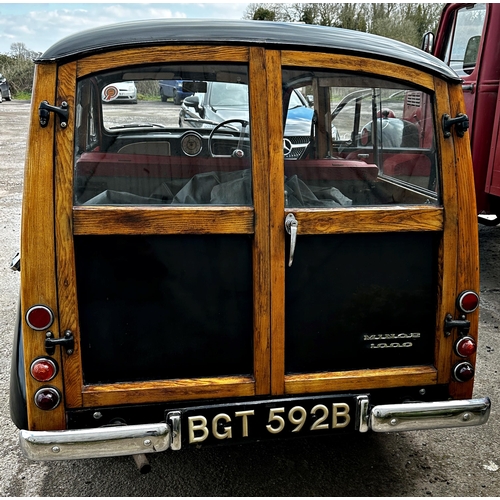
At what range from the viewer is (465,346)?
254cm

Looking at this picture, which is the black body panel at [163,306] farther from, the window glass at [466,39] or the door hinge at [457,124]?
the window glass at [466,39]

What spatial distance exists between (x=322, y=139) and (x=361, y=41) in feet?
1.70

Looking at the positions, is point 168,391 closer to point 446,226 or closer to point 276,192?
point 276,192

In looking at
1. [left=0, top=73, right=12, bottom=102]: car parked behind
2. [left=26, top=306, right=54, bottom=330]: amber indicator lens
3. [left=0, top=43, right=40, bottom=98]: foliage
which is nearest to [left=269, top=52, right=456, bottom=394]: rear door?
[left=26, top=306, right=54, bottom=330]: amber indicator lens

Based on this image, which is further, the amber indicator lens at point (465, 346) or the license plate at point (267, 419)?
the amber indicator lens at point (465, 346)

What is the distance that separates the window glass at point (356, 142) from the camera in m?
2.43

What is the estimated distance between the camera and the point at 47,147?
7.11 feet

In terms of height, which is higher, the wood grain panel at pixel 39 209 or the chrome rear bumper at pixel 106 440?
the wood grain panel at pixel 39 209

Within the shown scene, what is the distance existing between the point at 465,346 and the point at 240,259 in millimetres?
1055

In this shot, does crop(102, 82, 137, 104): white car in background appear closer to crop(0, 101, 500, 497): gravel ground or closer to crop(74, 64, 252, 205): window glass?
crop(74, 64, 252, 205): window glass

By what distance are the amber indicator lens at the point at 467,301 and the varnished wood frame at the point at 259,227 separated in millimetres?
31

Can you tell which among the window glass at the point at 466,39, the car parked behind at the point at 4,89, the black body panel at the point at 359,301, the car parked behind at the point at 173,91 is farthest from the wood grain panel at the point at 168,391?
the car parked behind at the point at 4,89

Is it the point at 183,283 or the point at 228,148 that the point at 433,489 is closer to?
the point at 183,283

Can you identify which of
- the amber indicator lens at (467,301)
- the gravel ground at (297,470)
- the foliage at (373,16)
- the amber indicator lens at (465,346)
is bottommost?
the gravel ground at (297,470)
